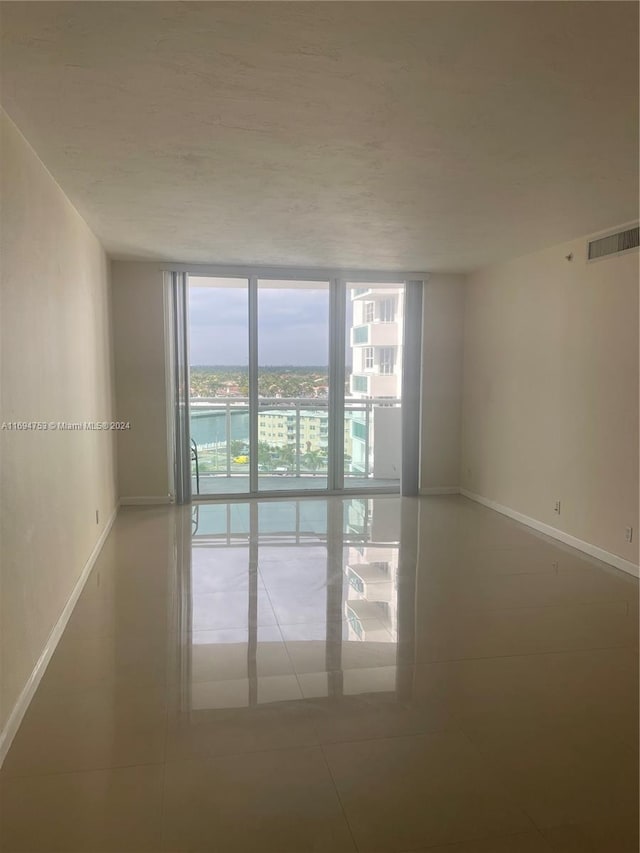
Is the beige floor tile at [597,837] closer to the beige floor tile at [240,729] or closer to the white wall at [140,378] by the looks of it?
the beige floor tile at [240,729]

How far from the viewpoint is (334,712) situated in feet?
8.29

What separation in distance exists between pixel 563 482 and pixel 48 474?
3906 mm

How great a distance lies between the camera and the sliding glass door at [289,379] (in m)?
6.48

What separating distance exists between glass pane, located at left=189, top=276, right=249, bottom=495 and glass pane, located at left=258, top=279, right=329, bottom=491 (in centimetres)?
19

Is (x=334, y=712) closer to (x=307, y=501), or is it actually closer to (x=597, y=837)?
(x=597, y=837)

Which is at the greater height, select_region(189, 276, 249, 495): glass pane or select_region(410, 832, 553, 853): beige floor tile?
select_region(189, 276, 249, 495): glass pane

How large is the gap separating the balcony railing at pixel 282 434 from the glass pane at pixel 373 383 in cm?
1

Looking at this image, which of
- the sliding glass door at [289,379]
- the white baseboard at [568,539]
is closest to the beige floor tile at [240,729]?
the white baseboard at [568,539]

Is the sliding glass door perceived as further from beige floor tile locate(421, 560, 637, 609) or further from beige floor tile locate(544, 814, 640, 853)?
beige floor tile locate(544, 814, 640, 853)

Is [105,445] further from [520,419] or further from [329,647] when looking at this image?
[520,419]

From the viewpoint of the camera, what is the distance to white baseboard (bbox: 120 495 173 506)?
626cm

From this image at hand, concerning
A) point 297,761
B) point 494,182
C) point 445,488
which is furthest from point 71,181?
point 445,488

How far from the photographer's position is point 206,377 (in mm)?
6535

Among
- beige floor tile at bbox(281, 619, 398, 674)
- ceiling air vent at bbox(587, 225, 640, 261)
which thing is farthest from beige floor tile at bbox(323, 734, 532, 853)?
ceiling air vent at bbox(587, 225, 640, 261)
